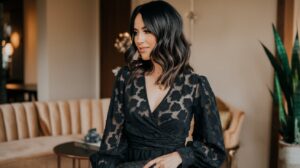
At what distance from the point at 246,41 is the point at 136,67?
9.78ft

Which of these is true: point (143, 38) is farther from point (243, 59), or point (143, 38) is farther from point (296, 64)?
point (243, 59)

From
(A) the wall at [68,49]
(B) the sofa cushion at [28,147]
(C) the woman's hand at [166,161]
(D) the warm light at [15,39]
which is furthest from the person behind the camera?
(D) the warm light at [15,39]

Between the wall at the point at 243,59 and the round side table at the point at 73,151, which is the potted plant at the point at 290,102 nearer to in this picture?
the wall at the point at 243,59

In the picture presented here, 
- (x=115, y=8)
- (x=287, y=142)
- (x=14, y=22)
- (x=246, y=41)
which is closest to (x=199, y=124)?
(x=287, y=142)

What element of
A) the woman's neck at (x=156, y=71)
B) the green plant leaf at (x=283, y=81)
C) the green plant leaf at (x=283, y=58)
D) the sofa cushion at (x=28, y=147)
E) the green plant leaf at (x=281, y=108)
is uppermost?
the woman's neck at (x=156, y=71)

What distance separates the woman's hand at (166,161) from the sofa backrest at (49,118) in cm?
322

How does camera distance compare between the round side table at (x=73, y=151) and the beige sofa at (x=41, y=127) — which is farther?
the beige sofa at (x=41, y=127)

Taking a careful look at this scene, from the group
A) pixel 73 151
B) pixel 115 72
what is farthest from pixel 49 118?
pixel 115 72

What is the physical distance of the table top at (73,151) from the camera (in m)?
2.86

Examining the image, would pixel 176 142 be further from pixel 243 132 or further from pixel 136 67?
pixel 243 132

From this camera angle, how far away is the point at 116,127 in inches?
47.1

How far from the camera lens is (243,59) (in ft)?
13.3

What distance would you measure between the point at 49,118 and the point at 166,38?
3.39 m

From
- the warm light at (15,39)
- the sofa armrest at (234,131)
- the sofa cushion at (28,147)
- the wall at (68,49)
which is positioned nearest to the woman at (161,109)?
the sofa cushion at (28,147)
